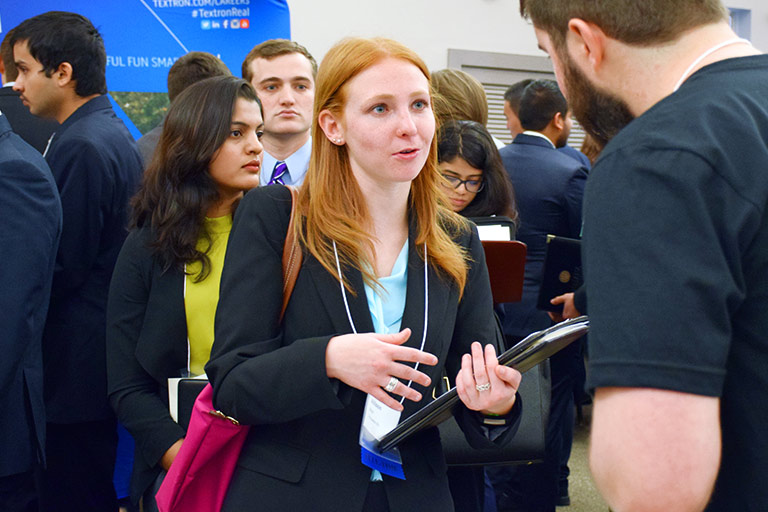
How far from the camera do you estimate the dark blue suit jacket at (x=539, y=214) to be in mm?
3516

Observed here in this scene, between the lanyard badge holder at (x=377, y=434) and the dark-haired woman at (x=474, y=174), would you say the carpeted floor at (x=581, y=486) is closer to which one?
the dark-haired woman at (x=474, y=174)

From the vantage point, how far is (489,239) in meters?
2.59

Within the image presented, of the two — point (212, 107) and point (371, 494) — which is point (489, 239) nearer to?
point (212, 107)

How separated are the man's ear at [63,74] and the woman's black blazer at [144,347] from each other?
47.3 inches

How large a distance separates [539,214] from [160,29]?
2567mm

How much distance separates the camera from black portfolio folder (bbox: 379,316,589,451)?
1224 millimetres

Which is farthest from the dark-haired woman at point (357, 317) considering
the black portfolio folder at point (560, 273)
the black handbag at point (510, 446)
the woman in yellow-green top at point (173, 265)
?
the black portfolio folder at point (560, 273)

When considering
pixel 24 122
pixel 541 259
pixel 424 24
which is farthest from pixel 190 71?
pixel 424 24

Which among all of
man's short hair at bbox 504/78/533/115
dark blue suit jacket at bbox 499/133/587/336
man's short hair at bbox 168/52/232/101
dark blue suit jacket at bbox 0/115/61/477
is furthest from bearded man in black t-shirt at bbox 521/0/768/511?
man's short hair at bbox 504/78/533/115

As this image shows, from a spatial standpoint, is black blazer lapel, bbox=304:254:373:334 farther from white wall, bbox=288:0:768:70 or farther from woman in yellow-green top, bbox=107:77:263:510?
white wall, bbox=288:0:768:70

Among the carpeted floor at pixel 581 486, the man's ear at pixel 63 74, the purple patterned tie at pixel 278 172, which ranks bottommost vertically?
the carpeted floor at pixel 581 486

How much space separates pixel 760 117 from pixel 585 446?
431cm

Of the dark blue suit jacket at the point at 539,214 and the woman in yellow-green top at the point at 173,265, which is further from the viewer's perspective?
the dark blue suit jacket at the point at 539,214

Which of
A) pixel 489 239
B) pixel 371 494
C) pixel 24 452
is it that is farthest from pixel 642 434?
pixel 24 452
